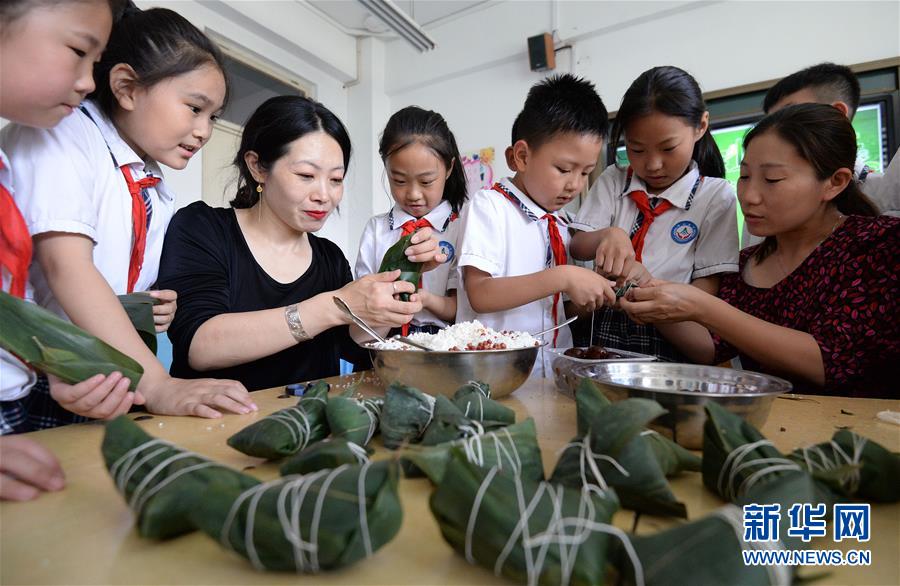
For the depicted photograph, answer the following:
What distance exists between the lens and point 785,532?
1.62ft

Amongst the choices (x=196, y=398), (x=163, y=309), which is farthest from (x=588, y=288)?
(x=163, y=309)

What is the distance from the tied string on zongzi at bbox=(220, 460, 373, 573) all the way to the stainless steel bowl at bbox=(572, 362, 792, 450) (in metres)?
0.54

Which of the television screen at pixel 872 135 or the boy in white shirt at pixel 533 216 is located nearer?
the boy in white shirt at pixel 533 216

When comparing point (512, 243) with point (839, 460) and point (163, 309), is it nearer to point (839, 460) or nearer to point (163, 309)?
point (163, 309)

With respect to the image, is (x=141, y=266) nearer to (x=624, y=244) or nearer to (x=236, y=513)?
(x=236, y=513)

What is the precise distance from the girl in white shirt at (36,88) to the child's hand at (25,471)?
0.19 meters

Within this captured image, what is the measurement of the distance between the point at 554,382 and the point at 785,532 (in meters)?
0.96

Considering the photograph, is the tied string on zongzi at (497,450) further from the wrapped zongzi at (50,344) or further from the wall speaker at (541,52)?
the wall speaker at (541,52)

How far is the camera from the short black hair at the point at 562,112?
1.83 meters

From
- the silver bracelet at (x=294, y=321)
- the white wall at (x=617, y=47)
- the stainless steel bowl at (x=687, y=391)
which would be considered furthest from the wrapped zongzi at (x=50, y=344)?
the white wall at (x=617, y=47)

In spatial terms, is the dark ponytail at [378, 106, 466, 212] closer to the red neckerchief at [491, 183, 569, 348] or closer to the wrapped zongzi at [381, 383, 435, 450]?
the red neckerchief at [491, 183, 569, 348]

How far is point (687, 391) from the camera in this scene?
0.90 metres

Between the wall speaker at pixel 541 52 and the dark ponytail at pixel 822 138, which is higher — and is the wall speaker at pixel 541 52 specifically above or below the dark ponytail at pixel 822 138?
above

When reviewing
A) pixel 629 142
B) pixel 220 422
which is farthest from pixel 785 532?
pixel 629 142
